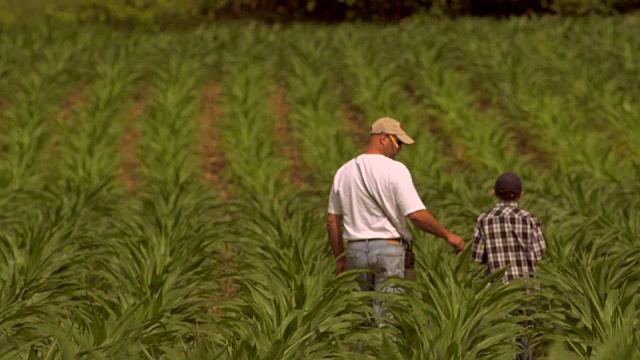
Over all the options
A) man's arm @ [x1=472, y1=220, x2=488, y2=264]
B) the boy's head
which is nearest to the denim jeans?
man's arm @ [x1=472, y1=220, x2=488, y2=264]

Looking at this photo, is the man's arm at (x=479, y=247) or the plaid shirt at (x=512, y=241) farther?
the man's arm at (x=479, y=247)

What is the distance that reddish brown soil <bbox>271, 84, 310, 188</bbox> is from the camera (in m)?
17.2

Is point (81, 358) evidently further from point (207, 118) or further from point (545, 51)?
point (545, 51)

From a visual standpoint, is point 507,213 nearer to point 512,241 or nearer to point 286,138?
point 512,241

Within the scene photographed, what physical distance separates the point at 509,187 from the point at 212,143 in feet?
38.4

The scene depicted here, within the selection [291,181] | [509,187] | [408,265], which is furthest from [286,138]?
[408,265]

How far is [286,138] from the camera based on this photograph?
1931cm

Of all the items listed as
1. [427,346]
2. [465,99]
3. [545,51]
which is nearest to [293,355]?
[427,346]

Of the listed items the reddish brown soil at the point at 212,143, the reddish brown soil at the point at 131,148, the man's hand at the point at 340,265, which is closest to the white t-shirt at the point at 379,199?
the man's hand at the point at 340,265

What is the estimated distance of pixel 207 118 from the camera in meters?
20.6

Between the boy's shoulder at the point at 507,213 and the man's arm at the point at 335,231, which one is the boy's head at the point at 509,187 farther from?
the man's arm at the point at 335,231

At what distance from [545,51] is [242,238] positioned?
1470 centimetres

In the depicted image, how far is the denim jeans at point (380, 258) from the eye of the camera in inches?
297

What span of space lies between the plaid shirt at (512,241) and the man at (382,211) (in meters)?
0.33
